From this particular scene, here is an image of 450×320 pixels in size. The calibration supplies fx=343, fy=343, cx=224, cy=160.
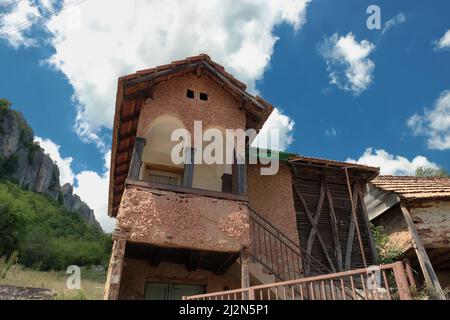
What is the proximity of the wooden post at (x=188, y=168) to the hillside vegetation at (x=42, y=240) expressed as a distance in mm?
23690

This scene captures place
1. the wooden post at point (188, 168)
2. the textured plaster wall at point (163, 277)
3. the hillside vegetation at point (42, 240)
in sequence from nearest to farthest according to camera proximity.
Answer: the wooden post at point (188, 168), the textured plaster wall at point (163, 277), the hillside vegetation at point (42, 240)

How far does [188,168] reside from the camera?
25.9ft

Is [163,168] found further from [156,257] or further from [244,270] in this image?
[244,270]

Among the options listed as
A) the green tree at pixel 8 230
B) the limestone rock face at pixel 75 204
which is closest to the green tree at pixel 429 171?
the green tree at pixel 8 230

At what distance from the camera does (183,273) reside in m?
8.90

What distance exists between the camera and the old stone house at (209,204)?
23.0ft

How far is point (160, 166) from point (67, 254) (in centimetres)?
2843

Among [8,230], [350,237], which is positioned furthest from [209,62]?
[8,230]

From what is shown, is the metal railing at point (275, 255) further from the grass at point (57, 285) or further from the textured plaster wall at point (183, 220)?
the grass at point (57, 285)

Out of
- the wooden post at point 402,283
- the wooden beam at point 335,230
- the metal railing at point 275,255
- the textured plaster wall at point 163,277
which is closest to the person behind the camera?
the wooden post at point 402,283

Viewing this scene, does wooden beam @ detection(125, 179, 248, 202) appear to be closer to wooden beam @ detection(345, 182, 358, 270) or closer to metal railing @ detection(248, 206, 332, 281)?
metal railing @ detection(248, 206, 332, 281)

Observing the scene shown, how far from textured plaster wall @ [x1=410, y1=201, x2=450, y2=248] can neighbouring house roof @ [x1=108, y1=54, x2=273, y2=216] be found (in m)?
6.69

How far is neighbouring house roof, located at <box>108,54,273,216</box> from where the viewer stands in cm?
812
